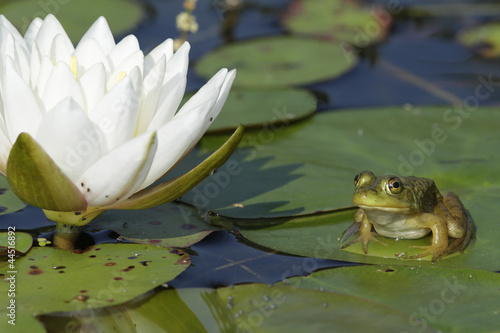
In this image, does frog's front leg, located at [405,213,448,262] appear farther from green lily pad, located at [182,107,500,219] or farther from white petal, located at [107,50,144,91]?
white petal, located at [107,50,144,91]

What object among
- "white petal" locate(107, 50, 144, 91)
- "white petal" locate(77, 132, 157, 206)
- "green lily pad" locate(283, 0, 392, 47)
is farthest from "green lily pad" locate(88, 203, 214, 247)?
"green lily pad" locate(283, 0, 392, 47)

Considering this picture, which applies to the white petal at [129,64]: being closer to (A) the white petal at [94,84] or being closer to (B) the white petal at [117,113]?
(A) the white petal at [94,84]

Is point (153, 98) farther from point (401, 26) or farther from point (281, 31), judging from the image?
point (401, 26)

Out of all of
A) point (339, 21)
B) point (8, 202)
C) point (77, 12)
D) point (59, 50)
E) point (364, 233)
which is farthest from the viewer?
point (339, 21)

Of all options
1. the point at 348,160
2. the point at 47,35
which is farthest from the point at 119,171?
the point at 348,160

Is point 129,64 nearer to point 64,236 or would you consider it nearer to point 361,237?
point 64,236

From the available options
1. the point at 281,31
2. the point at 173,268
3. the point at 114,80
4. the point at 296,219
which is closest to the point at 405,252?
the point at 296,219
